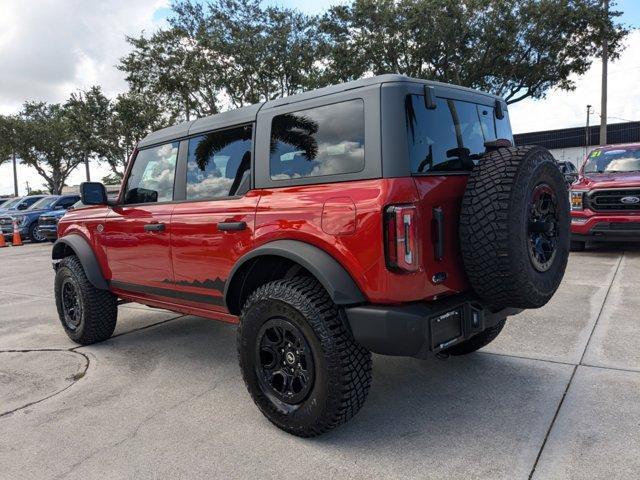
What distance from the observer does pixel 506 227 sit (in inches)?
99.3

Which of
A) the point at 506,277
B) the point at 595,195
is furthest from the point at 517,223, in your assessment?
the point at 595,195

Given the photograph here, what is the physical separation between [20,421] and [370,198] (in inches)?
104

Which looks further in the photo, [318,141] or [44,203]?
[44,203]

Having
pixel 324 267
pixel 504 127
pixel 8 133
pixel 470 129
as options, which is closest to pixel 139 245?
pixel 324 267

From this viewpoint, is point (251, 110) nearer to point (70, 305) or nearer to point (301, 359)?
point (301, 359)

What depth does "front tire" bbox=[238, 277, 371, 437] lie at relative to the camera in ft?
8.52

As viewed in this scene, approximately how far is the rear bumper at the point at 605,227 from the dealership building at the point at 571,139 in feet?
107

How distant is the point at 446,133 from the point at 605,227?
6291 mm

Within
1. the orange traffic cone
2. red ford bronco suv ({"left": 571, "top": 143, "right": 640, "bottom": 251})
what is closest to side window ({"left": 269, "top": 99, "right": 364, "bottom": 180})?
red ford bronco suv ({"left": 571, "top": 143, "right": 640, "bottom": 251})

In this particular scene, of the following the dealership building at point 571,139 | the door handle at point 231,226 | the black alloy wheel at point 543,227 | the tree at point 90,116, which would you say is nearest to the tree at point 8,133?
the tree at point 90,116

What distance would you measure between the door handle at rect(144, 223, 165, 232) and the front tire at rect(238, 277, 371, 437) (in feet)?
3.78

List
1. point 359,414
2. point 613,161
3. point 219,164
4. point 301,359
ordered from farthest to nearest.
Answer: point 613,161 → point 219,164 → point 359,414 → point 301,359

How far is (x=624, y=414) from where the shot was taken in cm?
289

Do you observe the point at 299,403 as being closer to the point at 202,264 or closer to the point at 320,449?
the point at 320,449
